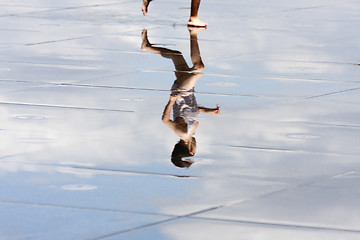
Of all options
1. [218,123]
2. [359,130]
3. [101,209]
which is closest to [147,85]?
[218,123]

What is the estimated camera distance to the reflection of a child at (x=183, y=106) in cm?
766

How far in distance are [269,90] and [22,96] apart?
266cm

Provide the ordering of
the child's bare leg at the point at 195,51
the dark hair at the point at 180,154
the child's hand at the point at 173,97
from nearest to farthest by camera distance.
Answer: the dark hair at the point at 180,154 < the child's hand at the point at 173,97 < the child's bare leg at the point at 195,51

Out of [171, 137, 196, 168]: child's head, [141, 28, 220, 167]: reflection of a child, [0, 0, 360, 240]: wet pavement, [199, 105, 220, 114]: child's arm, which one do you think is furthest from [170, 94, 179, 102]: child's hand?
[171, 137, 196, 168]: child's head

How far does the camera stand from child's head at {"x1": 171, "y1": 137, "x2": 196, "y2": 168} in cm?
719

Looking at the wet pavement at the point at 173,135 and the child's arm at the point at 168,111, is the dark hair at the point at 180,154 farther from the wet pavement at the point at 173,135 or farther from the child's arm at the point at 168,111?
the child's arm at the point at 168,111

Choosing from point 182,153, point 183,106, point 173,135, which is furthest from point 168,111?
point 182,153

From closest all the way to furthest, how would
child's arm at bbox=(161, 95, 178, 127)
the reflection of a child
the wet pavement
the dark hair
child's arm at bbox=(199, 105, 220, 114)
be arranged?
the wet pavement, the dark hair, the reflection of a child, child's arm at bbox=(161, 95, 178, 127), child's arm at bbox=(199, 105, 220, 114)

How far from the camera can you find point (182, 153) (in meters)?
7.52

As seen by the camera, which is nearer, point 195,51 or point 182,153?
point 182,153

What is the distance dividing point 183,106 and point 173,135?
1357 millimetres

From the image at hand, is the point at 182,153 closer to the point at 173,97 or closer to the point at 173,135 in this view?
the point at 173,135

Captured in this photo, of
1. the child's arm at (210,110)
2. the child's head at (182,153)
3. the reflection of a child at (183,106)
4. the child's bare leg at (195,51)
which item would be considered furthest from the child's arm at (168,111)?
the child's bare leg at (195,51)

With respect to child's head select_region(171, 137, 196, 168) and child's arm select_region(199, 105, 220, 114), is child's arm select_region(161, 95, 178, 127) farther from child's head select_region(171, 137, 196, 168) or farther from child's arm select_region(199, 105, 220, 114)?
child's head select_region(171, 137, 196, 168)
